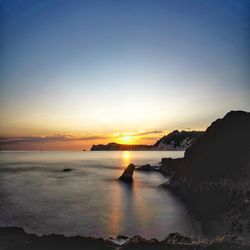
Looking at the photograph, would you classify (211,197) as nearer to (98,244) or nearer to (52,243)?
(98,244)

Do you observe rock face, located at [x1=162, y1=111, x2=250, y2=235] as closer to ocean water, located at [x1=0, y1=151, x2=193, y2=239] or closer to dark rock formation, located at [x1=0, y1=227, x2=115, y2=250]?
ocean water, located at [x1=0, y1=151, x2=193, y2=239]

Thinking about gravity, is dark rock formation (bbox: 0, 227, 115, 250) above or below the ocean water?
above

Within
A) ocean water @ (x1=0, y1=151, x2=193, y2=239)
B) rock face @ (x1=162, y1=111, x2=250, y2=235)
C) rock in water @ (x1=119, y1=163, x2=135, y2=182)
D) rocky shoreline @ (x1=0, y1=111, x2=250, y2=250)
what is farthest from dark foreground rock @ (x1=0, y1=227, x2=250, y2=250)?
rock in water @ (x1=119, y1=163, x2=135, y2=182)

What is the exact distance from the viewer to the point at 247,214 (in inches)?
583

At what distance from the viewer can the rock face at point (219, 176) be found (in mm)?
17531

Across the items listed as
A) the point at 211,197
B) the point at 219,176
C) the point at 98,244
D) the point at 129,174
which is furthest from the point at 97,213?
the point at 129,174

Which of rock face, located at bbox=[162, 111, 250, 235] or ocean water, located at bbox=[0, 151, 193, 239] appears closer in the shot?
rock face, located at bbox=[162, 111, 250, 235]

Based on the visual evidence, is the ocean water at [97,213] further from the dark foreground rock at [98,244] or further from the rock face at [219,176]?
the dark foreground rock at [98,244]

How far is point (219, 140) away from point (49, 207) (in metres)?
17.9

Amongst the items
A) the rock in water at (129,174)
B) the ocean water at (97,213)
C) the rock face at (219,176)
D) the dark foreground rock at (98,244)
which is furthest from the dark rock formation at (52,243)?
the rock in water at (129,174)

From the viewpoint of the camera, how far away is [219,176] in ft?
83.4

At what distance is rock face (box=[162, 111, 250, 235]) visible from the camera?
1753 cm

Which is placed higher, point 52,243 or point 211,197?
point 52,243

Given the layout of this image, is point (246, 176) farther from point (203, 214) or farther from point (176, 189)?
point (176, 189)
